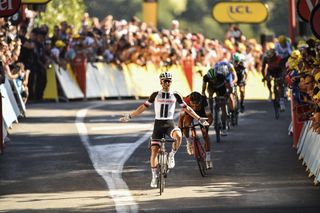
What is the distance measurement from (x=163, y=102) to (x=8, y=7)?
281 centimetres

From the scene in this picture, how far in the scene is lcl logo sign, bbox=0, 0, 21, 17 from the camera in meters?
20.2

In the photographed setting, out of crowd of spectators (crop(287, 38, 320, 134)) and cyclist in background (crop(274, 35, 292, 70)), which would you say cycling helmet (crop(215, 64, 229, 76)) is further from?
cyclist in background (crop(274, 35, 292, 70))

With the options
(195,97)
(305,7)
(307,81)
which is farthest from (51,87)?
(305,7)

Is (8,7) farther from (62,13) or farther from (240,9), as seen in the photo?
(62,13)

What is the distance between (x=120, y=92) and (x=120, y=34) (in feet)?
6.44

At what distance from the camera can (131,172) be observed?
21.7 meters

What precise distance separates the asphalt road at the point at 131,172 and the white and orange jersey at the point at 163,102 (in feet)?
3.52

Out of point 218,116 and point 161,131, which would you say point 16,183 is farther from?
point 218,116

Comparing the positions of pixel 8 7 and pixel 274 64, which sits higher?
pixel 8 7

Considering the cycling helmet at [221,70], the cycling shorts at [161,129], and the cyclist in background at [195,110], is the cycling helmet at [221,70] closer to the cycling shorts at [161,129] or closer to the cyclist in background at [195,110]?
the cyclist in background at [195,110]

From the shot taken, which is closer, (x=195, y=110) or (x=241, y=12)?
(x=195, y=110)

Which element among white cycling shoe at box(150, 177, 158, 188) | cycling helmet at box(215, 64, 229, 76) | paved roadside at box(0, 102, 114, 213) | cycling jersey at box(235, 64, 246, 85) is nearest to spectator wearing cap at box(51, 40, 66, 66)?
paved roadside at box(0, 102, 114, 213)

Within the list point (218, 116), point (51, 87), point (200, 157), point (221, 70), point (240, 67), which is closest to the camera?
point (200, 157)

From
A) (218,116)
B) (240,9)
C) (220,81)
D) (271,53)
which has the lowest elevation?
(240,9)
